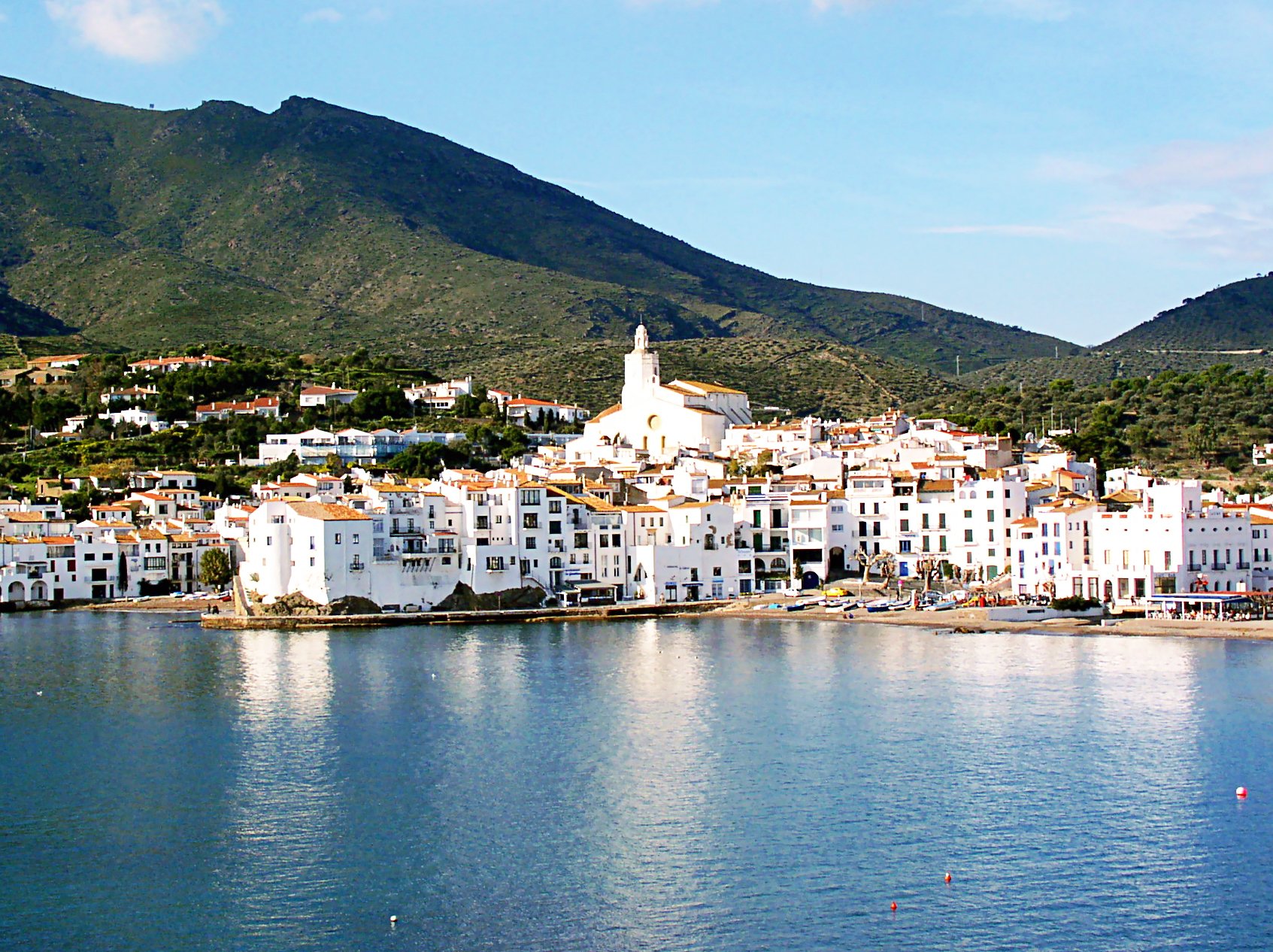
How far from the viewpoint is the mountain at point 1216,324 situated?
129000 mm

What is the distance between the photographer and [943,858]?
2334 centimetres

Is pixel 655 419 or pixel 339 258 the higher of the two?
pixel 339 258

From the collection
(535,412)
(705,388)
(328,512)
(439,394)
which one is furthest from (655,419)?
(328,512)

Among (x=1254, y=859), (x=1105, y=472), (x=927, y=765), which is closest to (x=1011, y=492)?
(x=1105, y=472)

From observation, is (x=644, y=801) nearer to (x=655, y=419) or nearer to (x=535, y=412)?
(x=655, y=419)

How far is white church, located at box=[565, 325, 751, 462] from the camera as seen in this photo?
252 ft

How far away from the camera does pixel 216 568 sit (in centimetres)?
5719

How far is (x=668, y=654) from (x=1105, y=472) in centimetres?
3123

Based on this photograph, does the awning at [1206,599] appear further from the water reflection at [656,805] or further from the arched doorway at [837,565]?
the water reflection at [656,805]

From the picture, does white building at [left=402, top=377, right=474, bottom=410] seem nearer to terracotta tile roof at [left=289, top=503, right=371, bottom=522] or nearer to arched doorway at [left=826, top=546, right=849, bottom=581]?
arched doorway at [left=826, top=546, right=849, bottom=581]

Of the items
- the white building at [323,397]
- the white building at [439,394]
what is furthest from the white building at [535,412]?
the white building at [323,397]

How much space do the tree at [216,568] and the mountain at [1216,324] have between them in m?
87.4

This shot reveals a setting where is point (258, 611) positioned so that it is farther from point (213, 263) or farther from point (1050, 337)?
point (1050, 337)

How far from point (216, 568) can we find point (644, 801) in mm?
33539
